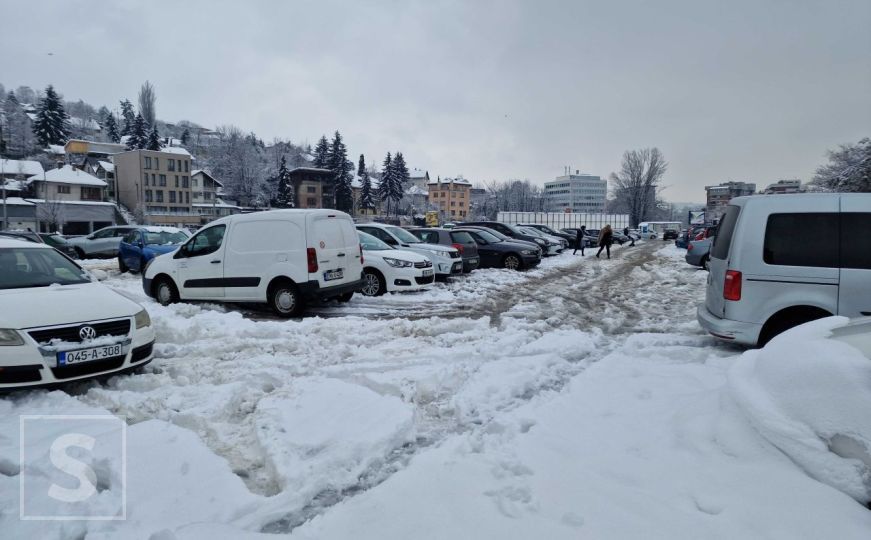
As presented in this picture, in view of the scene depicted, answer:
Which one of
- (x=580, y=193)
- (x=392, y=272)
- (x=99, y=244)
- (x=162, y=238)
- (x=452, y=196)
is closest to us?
(x=392, y=272)

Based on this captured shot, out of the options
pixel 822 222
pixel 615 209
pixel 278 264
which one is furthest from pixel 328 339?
pixel 615 209

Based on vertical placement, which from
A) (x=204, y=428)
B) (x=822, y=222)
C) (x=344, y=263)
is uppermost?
(x=822, y=222)

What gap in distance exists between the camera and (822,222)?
5.89m

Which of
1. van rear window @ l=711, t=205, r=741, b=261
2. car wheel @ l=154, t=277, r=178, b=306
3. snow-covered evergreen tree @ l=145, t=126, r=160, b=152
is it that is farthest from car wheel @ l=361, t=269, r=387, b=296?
snow-covered evergreen tree @ l=145, t=126, r=160, b=152

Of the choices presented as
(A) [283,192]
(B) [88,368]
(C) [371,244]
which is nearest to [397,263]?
(C) [371,244]

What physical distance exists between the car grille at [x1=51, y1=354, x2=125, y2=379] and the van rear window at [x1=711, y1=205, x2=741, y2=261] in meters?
7.35

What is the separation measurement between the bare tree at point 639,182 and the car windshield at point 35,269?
8916 centimetres

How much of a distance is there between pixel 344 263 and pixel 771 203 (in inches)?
279

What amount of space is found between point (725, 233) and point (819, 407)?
13.0 feet

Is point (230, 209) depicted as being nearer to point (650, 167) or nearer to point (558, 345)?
point (650, 167)

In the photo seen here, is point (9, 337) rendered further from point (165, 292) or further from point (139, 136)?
point (139, 136)

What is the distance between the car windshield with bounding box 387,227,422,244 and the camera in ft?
48.5

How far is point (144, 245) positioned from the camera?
1586 centimetres

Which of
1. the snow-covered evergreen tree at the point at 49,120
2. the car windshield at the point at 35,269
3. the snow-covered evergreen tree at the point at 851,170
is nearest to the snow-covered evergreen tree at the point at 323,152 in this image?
the snow-covered evergreen tree at the point at 49,120
